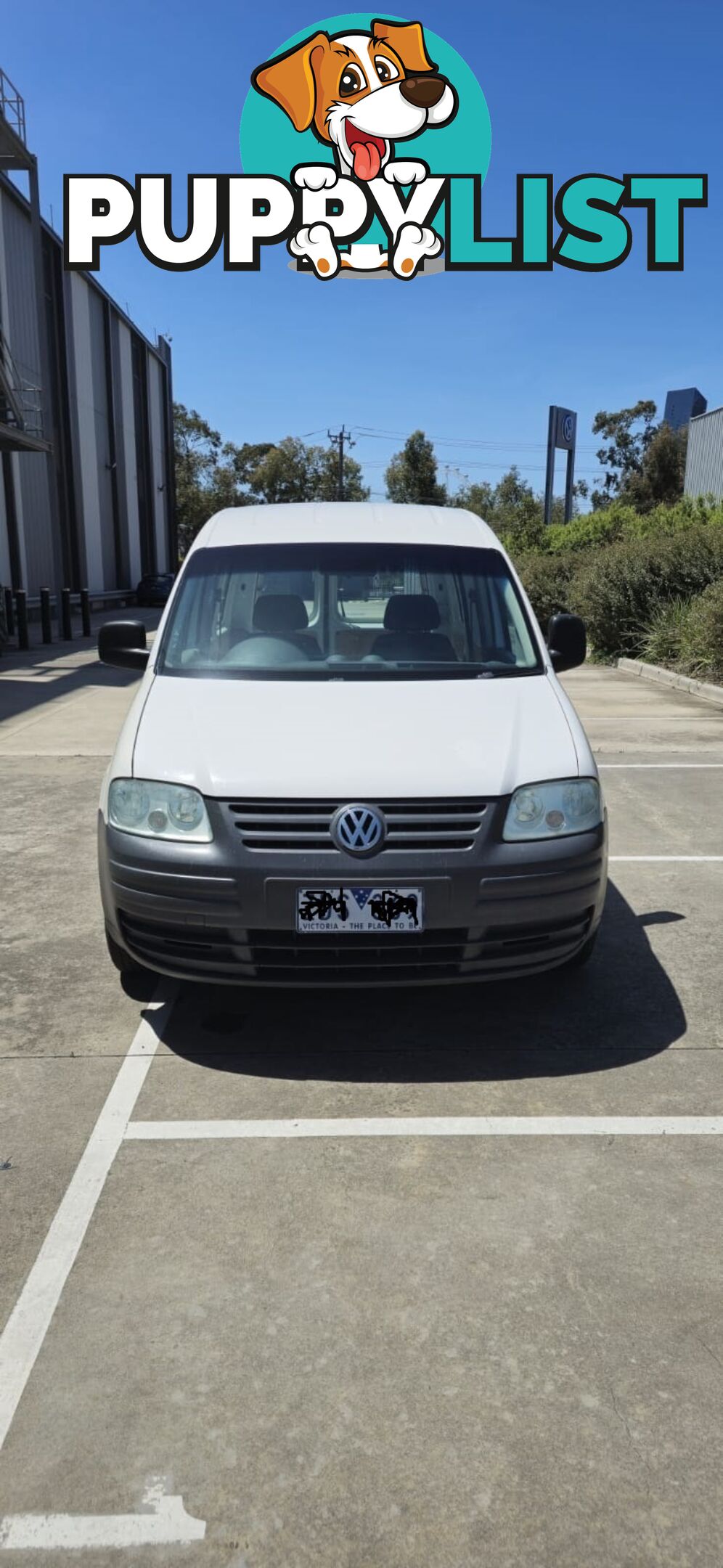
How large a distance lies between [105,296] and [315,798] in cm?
4362

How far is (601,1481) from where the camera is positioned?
2098 mm

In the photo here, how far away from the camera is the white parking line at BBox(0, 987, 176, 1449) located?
2.40 meters

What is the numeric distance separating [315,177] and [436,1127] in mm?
20027

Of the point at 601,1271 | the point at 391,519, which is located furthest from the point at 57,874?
the point at 601,1271

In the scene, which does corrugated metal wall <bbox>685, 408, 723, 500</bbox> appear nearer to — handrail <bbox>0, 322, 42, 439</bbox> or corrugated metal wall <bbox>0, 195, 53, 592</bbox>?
corrugated metal wall <bbox>0, 195, 53, 592</bbox>

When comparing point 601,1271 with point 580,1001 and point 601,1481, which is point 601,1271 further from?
point 580,1001

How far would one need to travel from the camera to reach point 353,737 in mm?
3902

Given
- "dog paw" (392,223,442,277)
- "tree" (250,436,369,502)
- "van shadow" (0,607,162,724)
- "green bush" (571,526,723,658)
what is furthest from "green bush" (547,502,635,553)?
"tree" (250,436,369,502)

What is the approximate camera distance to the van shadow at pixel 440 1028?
383cm

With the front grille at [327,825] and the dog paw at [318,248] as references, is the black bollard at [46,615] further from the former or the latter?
the front grille at [327,825]

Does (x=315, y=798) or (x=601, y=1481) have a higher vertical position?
(x=315, y=798)

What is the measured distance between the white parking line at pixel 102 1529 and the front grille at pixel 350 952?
5.70 feet

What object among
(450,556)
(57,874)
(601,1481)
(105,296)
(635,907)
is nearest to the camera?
(601,1481)

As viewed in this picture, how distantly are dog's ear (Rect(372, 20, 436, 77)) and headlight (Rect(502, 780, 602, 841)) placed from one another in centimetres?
2206
